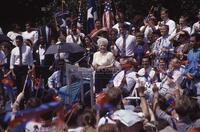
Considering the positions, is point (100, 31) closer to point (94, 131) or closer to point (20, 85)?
point (20, 85)

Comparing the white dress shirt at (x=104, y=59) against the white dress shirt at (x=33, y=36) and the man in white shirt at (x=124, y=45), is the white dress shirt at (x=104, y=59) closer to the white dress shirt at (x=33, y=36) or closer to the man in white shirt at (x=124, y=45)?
the man in white shirt at (x=124, y=45)

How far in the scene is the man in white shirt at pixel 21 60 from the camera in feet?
→ 53.2

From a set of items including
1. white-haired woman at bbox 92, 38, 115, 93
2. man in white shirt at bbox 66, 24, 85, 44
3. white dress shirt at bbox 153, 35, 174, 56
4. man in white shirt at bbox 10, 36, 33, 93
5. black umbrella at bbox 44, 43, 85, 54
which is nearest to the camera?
white-haired woman at bbox 92, 38, 115, 93

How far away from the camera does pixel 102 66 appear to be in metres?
13.8

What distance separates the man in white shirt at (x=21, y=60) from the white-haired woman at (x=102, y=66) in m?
2.77

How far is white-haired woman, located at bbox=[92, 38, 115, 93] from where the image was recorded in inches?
527

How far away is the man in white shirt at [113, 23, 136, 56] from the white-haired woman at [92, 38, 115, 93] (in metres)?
1.40

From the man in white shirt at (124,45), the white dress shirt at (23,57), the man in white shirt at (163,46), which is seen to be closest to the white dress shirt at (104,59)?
the man in white shirt at (163,46)

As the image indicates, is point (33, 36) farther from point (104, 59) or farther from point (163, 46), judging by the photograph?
point (104, 59)

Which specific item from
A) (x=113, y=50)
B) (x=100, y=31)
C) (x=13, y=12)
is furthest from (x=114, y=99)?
(x=13, y=12)

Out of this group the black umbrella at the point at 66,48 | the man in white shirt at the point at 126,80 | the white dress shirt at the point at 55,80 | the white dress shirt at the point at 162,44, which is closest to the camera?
the man in white shirt at the point at 126,80

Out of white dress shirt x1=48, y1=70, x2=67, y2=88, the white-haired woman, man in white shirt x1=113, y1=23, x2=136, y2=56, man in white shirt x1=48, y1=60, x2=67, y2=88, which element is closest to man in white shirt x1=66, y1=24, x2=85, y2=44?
man in white shirt x1=113, y1=23, x2=136, y2=56

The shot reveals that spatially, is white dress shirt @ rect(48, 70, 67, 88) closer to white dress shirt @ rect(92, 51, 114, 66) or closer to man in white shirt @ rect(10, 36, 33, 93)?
white dress shirt @ rect(92, 51, 114, 66)

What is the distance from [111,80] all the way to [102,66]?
0.66 meters
